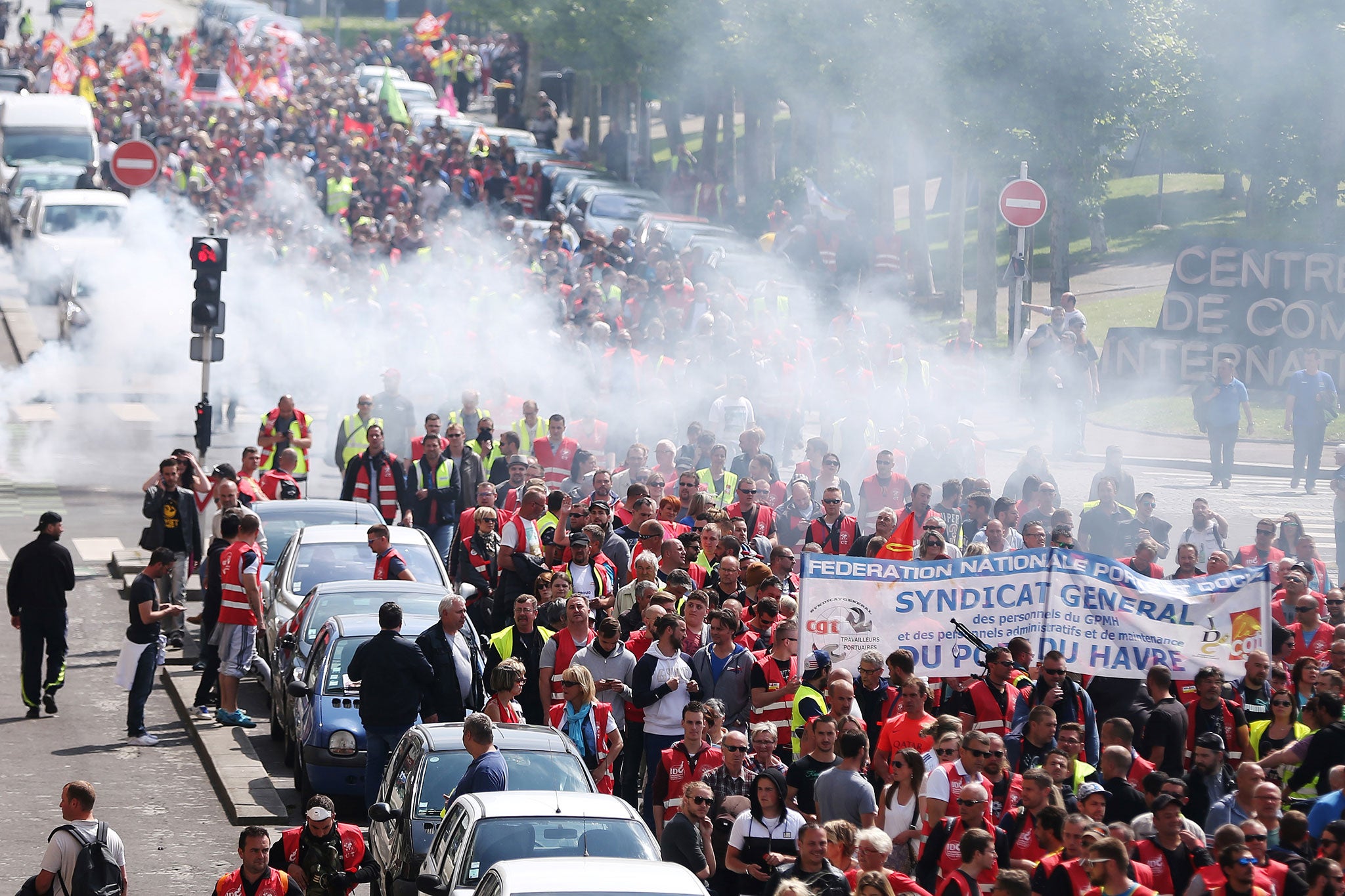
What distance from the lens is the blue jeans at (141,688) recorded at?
15.0 meters

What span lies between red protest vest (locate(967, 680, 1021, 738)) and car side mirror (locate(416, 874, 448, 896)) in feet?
10.8

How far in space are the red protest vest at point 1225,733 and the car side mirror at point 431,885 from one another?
14.0 feet

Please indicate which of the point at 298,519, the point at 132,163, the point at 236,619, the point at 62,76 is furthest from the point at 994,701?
the point at 62,76

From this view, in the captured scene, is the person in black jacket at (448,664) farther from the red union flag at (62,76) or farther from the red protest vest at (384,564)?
the red union flag at (62,76)

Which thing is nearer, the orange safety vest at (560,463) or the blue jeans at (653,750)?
the blue jeans at (653,750)

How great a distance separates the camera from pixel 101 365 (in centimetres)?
3297

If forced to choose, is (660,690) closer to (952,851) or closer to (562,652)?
(562,652)

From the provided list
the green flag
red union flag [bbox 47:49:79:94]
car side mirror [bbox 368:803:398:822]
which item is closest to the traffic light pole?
car side mirror [bbox 368:803:398:822]

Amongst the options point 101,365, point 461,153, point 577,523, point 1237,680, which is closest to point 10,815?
point 577,523

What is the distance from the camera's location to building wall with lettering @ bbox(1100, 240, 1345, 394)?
81.3 feet

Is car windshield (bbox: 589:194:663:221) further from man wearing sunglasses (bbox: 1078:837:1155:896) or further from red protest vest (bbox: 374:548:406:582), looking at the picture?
man wearing sunglasses (bbox: 1078:837:1155:896)

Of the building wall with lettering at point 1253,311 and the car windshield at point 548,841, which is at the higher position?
the building wall with lettering at point 1253,311

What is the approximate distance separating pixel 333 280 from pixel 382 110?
20625 millimetres

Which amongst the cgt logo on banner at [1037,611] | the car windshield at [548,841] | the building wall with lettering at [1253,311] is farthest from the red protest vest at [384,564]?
the building wall with lettering at [1253,311]
